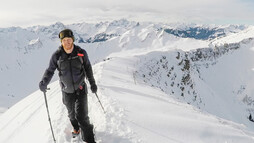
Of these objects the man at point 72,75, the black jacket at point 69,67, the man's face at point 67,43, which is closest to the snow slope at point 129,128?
the man at point 72,75

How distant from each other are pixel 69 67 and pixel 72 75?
0.89 feet

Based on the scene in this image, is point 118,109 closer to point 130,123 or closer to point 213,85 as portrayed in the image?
A: point 130,123

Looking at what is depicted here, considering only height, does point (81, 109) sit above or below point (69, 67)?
below

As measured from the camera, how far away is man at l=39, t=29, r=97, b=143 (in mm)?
6355

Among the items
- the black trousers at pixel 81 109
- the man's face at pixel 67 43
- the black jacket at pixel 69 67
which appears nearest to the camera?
the man's face at pixel 67 43

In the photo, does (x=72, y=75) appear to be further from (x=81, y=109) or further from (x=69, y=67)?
(x=81, y=109)

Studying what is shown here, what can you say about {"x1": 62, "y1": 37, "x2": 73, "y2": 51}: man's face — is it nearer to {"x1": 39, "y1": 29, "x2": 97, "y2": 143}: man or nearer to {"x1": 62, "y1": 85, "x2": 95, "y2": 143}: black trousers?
{"x1": 39, "y1": 29, "x2": 97, "y2": 143}: man

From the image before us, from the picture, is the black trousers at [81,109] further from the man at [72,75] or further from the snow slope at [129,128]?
the snow slope at [129,128]

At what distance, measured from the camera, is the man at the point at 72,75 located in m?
6.36

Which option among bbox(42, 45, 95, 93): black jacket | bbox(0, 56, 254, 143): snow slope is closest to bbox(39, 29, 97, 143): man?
bbox(42, 45, 95, 93): black jacket

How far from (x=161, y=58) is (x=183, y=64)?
725 centimetres

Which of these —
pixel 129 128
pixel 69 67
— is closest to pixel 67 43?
pixel 69 67

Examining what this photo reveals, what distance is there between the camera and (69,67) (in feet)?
21.1

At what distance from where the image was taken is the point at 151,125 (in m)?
8.18
